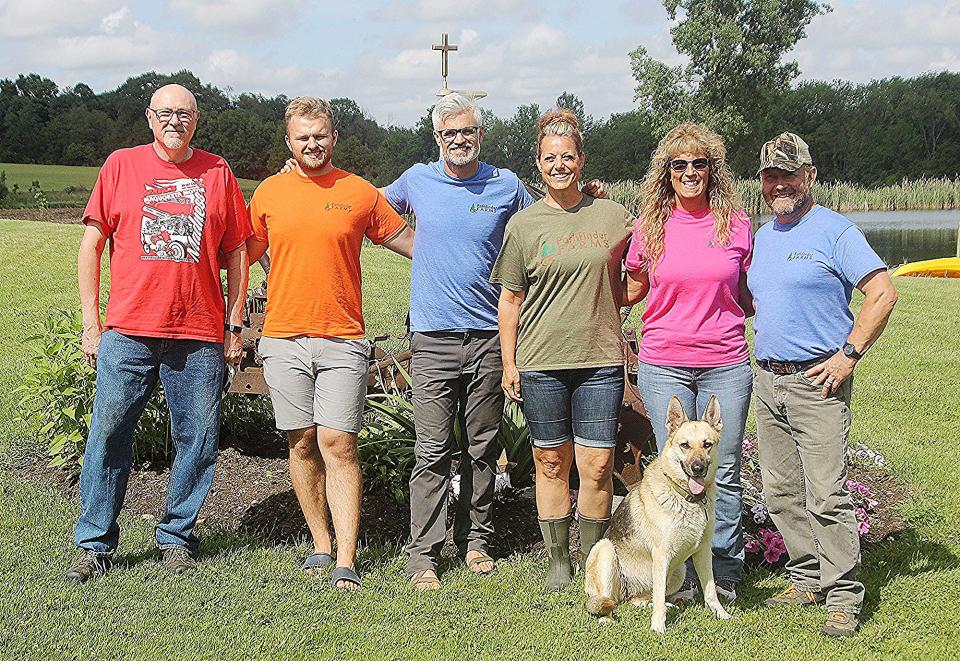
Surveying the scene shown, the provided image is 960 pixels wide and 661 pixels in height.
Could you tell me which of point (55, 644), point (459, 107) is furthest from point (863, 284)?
point (55, 644)

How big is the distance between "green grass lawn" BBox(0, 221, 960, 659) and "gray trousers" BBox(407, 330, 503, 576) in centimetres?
27

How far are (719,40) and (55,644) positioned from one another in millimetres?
46565

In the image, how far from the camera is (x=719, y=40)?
4569 centimetres

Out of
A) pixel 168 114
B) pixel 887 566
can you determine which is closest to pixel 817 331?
pixel 887 566

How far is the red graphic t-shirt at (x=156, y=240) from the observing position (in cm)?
430

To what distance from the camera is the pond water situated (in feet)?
84.1

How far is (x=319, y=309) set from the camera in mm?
4336

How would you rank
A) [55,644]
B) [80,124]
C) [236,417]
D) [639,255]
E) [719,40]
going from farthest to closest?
[80,124] < [719,40] < [236,417] < [639,255] < [55,644]

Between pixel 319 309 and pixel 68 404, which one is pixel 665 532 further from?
pixel 68 404

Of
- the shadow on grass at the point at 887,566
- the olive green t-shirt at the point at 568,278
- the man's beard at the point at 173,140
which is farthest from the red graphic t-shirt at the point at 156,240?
the shadow on grass at the point at 887,566

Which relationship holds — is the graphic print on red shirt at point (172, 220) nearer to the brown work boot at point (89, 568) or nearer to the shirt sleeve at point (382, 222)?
the shirt sleeve at point (382, 222)

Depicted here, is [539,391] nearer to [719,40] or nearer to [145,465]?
[145,465]

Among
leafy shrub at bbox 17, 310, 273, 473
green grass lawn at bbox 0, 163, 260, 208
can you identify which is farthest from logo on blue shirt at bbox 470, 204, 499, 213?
green grass lawn at bbox 0, 163, 260, 208

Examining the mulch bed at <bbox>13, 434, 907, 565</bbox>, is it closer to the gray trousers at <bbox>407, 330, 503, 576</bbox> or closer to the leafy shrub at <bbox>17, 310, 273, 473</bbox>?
the leafy shrub at <bbox>17, 310, 273, 473</bbox>
